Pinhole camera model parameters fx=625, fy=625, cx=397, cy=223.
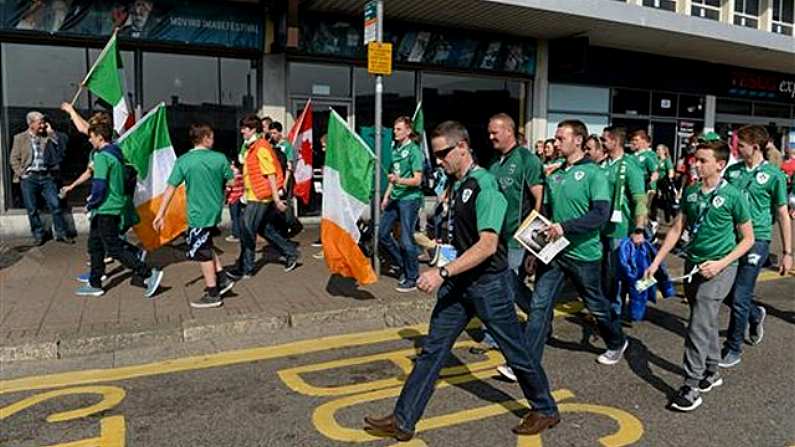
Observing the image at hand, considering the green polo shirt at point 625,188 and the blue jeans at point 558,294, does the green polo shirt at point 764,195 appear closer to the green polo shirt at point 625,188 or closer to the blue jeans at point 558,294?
the green polo shirt at point 625,188

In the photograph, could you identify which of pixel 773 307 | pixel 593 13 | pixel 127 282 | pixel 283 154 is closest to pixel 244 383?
pixel 127 282

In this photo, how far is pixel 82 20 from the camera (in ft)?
30.9

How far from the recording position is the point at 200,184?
5887 mm

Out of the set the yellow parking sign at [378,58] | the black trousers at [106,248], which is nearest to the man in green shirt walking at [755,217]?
the yellow parking sign at [378,58]

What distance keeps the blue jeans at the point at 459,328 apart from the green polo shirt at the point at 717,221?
4.75 ft

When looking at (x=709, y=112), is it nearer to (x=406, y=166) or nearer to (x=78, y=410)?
(x=406, y=166)

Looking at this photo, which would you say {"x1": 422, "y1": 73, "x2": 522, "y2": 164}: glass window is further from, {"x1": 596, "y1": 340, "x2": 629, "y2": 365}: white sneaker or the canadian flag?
{"x1": 596, "y1": 340, "x2": 629, "y2": 365}: white sneaker

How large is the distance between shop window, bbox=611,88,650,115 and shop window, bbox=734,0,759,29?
4507mm

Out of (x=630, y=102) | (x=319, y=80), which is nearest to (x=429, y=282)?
(x=319, y=80)

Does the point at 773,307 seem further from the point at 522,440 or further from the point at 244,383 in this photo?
the point at 244,383

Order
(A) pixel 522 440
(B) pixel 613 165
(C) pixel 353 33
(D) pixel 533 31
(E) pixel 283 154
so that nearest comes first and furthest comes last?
1. (A) pixel 522 440
2. (B) pixel 613 165
3. (E) pixel 283 154
4. (C) pixel 353 33
5. (D) pixel 533 31

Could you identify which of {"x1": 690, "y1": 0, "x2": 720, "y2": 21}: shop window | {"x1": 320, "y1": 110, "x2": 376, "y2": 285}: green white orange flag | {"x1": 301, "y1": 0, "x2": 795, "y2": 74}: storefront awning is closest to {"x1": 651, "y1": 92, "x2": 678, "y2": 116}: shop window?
{"x1": 301, "y1": 0, "x2": 795, "y2": 74}: storefront awning

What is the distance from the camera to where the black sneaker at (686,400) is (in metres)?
3.93

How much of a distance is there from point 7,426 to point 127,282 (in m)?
3.24
